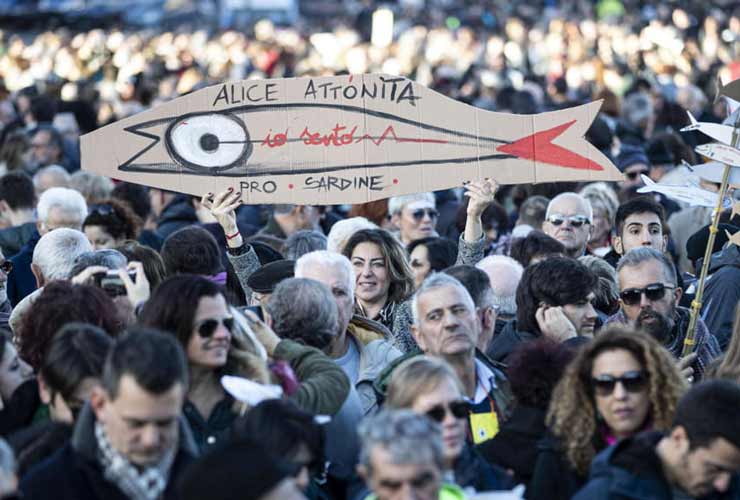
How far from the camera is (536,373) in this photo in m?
5.95

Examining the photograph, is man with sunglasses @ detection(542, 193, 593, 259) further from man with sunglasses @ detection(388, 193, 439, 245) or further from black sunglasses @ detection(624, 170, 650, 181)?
black sunglasses @ detection(624, 170, 650, 181)

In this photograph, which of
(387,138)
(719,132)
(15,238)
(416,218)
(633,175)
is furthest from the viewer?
(633,175)

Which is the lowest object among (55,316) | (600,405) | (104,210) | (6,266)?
(600,405)

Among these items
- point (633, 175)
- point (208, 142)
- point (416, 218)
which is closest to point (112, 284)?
point (208, 142)

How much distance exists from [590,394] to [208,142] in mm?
2962

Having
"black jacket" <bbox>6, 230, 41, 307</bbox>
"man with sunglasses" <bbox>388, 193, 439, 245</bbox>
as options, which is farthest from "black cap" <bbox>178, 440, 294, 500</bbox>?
"man with sunglasses" <bbox>388, 193, 439, 245</bbox>

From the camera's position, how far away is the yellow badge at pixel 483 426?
6.21m

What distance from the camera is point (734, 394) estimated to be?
5.29 m

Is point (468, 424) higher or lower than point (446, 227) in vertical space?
lower

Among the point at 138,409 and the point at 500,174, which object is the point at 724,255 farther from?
the point at 138,409

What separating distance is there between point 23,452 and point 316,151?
3073mm

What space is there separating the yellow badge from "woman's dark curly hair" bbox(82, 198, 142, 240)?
13.0 ft

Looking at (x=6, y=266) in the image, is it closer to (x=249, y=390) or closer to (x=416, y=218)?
(x=416, y=218)

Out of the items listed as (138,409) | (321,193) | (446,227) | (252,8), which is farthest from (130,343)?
(252,8)
